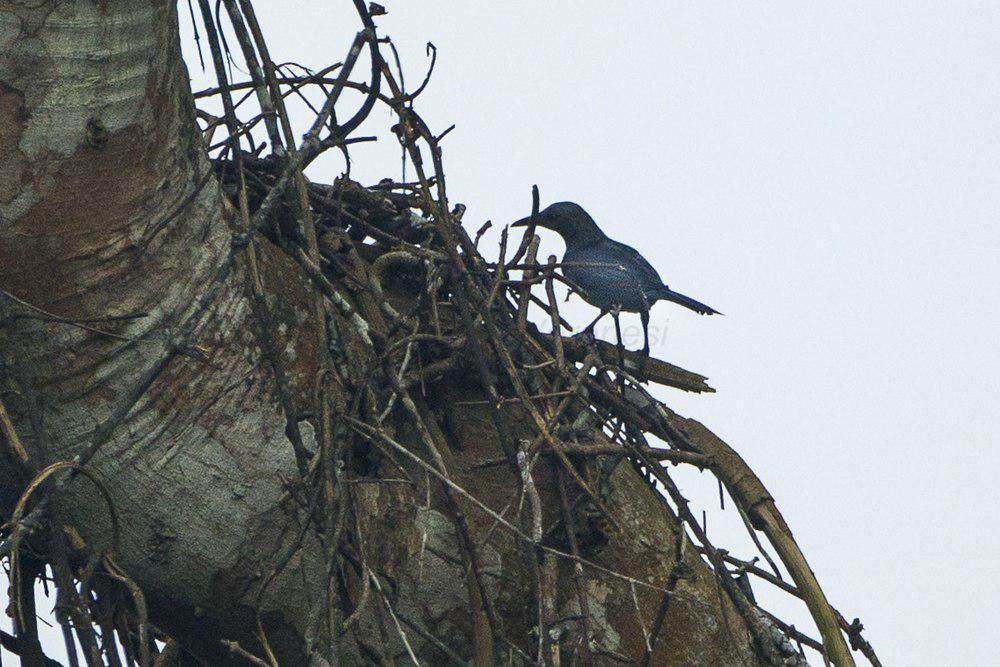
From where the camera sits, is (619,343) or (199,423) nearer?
(199,423)

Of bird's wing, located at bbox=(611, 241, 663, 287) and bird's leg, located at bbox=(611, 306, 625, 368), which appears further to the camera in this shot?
bird's wing, located at bbox=(611, 241, 663, 287)

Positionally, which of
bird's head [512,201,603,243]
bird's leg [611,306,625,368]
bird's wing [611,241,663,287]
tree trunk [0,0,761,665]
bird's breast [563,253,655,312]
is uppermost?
bird's head [512,201,603,243]

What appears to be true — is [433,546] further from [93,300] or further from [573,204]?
[573,204]

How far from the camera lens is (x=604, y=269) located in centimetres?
518

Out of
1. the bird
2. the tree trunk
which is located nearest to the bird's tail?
the bird

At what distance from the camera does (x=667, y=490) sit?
2.79 meters

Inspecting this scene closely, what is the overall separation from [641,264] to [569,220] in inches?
25.1

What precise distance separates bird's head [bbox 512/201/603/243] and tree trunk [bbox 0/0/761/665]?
Answer: 127 inches

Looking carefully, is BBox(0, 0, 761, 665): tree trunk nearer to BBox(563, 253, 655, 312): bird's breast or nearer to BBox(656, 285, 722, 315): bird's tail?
BBox(563, 253, 655, 312): bird's breast

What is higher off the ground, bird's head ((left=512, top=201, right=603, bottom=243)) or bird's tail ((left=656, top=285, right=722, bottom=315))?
bird's head ((left=512, top=201, right=603, bottom=243))

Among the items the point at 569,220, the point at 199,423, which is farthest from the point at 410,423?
the point at 569,220

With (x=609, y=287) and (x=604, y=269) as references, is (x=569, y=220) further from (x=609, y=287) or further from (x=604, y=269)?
(x=609, y=287)

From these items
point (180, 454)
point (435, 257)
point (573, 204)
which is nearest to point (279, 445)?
point (180, 454)

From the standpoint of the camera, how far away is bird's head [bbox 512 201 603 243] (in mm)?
5984
